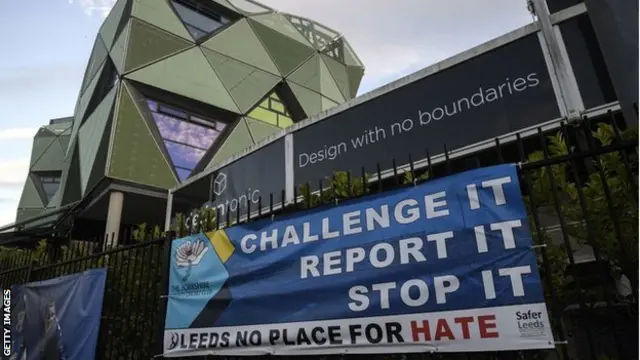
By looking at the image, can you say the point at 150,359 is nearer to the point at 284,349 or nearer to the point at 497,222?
the point at 284,349

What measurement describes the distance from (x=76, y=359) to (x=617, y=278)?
5.27 meters

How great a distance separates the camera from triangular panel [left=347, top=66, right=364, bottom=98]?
2377cm

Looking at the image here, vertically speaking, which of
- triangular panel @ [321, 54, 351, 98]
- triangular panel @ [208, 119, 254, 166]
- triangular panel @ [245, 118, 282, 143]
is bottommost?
triangular panel @ [208, 119, 254, 166]

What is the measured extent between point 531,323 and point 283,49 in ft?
63.7

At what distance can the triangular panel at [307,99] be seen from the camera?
19516mm

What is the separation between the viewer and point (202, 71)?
17.0m

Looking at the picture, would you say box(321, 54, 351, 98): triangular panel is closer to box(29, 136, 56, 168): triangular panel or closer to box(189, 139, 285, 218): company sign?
box(189, 139, 285, 218): company sign

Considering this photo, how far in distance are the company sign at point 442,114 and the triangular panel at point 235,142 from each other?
32.5ft

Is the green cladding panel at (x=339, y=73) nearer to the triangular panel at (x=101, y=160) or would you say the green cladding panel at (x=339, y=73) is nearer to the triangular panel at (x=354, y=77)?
the triangular panel at (x=354, y=77)

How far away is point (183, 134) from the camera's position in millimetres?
16281

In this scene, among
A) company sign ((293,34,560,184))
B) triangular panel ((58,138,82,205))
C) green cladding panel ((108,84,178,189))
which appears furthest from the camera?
triangular panel ((58,138,82,205))

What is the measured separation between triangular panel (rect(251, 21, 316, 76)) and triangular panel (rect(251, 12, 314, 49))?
0.89ft

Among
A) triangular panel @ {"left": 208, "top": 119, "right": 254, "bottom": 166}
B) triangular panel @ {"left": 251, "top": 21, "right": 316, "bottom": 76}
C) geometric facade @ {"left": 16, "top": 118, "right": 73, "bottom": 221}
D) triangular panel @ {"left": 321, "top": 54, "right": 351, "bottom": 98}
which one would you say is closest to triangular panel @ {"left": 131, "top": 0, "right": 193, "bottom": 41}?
triangular panel @ {"left": 251, "top": 21, "right": 316, "bottom": 76}

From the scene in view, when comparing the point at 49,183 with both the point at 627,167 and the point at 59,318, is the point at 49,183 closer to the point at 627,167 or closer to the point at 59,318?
the point at 59,318
